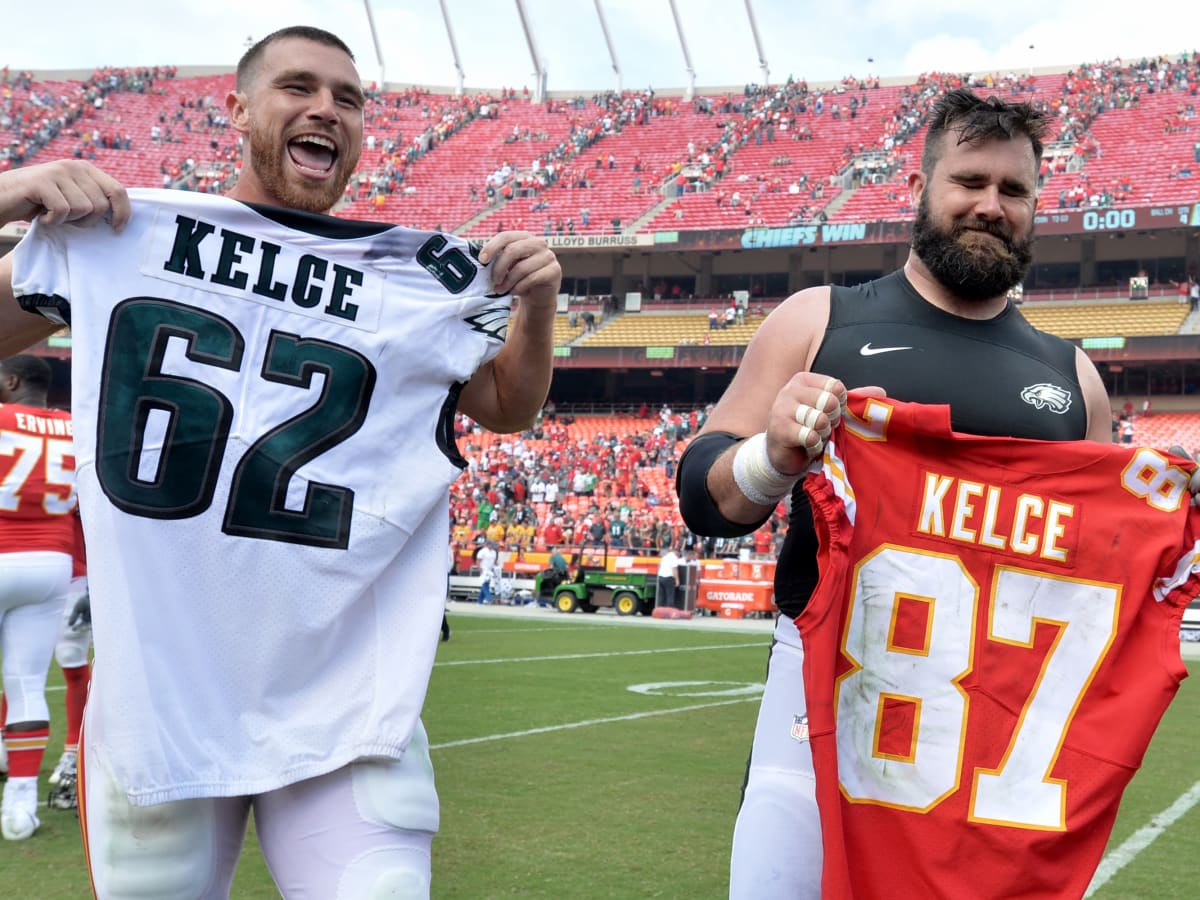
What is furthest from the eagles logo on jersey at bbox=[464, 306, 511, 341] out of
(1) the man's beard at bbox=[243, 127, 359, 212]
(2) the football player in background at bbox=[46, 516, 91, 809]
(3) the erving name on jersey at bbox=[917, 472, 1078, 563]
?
(2) the football player in background at bbox=[46, 516, 91, 809]

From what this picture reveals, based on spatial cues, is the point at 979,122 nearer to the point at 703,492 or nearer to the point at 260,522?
the point at 703,492

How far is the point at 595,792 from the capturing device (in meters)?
6.73

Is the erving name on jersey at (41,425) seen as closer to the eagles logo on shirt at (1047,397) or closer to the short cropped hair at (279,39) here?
the short cropped hair at (279,39)

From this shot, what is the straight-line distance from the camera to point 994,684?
271 centimetres

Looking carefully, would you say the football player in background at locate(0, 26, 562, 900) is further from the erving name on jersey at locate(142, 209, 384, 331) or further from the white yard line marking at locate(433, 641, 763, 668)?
the white yard line marking at locate(433, 641, 763, 668)

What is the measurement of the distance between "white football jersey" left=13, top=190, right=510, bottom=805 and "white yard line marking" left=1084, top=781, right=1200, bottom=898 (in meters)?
3.60

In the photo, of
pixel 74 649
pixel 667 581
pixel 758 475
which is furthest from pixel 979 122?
pixel 667 581

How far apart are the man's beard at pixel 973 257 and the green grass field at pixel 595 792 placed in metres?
2.96

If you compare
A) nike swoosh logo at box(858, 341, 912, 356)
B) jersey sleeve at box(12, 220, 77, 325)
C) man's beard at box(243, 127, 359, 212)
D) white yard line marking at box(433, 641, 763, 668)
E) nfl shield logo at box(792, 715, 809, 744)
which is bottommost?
white yard line marking at box(433, 641, 763, 668)

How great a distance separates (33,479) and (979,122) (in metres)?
4.40

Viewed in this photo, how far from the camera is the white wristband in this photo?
96.4 inches

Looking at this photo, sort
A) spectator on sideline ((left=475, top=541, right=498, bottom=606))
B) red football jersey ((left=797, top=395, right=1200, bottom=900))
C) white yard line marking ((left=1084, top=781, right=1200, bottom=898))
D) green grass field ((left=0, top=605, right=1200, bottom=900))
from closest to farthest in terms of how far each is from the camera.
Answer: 1. red football jersey ((left=797, top=395, right=1200, bottom=900))
2. green grass field ((left=0, top=605, right=1200, bottom=900))
3. white yard line marking ((left=1084, top=781, right=1200, bottom=898))
4. spectator on sideline ((left=475, top=541, right=498, bottom=606))

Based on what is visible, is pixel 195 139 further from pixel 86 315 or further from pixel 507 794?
pixel 86 315

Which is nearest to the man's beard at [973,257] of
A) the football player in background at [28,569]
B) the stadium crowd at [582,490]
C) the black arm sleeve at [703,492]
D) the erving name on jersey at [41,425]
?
the black arm sleeve at [703,492]
